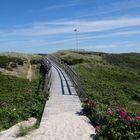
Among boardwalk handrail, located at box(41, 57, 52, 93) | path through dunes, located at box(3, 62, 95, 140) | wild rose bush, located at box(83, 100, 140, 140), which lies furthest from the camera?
boardwalk handrail, located at box(41, 57, 52, 93)

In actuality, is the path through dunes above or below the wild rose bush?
below

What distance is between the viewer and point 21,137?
17.8 m

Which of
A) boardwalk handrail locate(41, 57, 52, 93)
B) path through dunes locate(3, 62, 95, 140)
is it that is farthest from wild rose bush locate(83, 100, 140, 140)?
boardwalk handrail locate(41, 57, 52, 93)

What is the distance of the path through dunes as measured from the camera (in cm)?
1792

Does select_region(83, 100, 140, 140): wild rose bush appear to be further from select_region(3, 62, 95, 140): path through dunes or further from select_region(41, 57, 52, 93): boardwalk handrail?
select_region(41, 57, 52, 93): boardwalk handrail

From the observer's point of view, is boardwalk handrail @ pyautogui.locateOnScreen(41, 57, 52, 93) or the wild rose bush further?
boardwalk handrail @ pyautogui.locateOnScreen(41, 57, 52, 93)

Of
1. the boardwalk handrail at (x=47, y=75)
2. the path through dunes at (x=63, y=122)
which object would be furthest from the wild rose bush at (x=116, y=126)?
the boardwalk handrail at (x=47, y=75)

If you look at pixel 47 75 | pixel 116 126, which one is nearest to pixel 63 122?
pixel 116 126

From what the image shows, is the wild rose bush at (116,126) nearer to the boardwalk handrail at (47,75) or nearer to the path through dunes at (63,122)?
the path through dunes at (63,122)

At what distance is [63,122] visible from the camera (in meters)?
20.7

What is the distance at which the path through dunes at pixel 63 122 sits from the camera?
17922mm

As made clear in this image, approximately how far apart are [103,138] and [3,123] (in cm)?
643

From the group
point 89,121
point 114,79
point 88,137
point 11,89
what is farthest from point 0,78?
point 88,137

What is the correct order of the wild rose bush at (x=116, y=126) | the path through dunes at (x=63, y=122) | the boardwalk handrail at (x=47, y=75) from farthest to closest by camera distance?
the boardwalk handrail at (x=47, y=75) < the path through dunes at (x=63, y=122) < the wild rose bush at (x=116, y=126)
